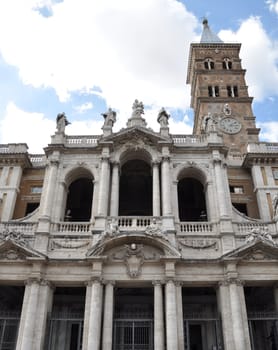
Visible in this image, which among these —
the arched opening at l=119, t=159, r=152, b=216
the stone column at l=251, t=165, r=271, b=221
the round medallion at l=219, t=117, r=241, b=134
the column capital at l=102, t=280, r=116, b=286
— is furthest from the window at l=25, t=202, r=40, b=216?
the round medallion at l=219, t=117, r=241, b=134

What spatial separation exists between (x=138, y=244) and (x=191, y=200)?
8.98 m

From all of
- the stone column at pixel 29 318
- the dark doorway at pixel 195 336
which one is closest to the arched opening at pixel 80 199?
the stone column at pixel 29 318

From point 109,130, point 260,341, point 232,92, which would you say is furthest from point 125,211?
point 232,92

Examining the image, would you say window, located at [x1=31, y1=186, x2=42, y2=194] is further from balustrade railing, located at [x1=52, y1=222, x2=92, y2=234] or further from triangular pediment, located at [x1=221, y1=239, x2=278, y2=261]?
triangular pediment, located at [x1=221, y1=239, x2=278, y2=261]

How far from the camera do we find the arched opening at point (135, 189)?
25.8 metres

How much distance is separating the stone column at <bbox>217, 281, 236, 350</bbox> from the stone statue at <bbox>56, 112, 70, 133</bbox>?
1509cm

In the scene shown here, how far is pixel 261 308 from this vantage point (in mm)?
22250

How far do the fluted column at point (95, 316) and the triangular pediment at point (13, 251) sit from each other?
4.04 meters

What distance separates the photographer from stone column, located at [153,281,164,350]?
1695cm

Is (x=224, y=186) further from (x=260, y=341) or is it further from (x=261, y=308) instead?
(x=260, y=341)

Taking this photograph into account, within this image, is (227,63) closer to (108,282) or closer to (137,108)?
(137,108)

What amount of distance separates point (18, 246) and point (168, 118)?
1376 centimetres

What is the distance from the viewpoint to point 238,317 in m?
17.5

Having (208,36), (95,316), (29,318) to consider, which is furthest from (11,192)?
(208,36)
